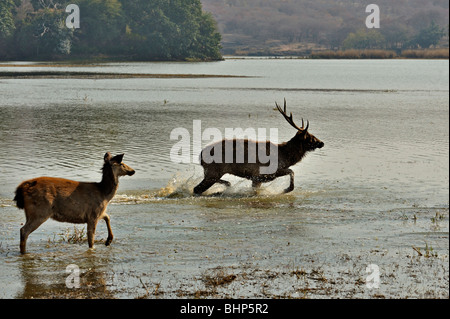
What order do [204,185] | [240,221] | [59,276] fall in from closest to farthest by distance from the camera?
[59,276] < [240,221] < [204,185]

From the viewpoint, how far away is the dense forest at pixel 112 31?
120875mm

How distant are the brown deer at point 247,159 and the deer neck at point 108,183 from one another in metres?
4.25

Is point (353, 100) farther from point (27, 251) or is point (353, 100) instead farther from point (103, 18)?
point (103, 18)

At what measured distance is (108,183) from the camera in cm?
1035

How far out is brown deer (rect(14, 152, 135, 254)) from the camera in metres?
9.80

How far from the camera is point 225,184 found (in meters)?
15.0

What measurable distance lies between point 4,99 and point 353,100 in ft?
67.3

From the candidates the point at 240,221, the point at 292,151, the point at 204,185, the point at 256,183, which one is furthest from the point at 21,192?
the point at 292,151

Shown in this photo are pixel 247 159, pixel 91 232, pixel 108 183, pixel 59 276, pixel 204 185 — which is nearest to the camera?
pixel 59 276

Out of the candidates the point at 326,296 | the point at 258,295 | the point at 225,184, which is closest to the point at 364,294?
the point at 326,296

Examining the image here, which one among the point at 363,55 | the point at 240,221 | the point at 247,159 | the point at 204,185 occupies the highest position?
the point at 363,55

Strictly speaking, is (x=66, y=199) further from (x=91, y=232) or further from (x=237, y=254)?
(x=237, y=254)

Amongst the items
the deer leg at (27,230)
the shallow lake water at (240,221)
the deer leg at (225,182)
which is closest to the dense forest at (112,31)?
the shallow lake water at (240,221)

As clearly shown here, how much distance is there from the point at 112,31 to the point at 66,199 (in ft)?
419
